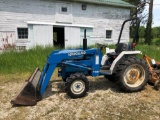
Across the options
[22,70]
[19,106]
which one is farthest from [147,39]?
[19,106]

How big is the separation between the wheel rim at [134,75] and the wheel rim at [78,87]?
115 cm

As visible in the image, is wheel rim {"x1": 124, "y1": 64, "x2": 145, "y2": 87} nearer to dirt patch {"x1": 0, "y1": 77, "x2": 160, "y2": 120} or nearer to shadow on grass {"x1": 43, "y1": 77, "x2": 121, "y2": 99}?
dirt patch {"x1": 0, "y1": 77, "x2": 160, "y2": 120}

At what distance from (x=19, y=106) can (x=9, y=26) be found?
9575 millimetres

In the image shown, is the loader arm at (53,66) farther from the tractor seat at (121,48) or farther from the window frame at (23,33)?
the window frame at (23,33)

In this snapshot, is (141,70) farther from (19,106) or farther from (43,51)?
(43,51)

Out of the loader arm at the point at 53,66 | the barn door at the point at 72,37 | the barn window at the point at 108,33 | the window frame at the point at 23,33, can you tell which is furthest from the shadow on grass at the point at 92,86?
the barn window at the point at 108,33

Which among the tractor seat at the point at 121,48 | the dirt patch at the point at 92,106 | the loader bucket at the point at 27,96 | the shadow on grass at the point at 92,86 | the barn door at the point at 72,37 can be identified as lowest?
the dirt patch at the point at 92,106

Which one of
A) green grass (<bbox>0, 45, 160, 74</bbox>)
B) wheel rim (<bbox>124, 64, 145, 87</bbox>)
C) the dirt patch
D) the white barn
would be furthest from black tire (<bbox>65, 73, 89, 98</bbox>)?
the white barn

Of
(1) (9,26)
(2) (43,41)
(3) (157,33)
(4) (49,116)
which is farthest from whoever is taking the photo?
(3) (157,33)

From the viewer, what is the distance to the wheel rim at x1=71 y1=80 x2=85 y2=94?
4305mm

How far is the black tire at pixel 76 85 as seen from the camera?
4262mm

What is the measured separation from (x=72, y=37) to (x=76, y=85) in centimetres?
1022

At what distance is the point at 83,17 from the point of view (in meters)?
14.7

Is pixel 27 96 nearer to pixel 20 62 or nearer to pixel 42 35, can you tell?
pixel 20 62
